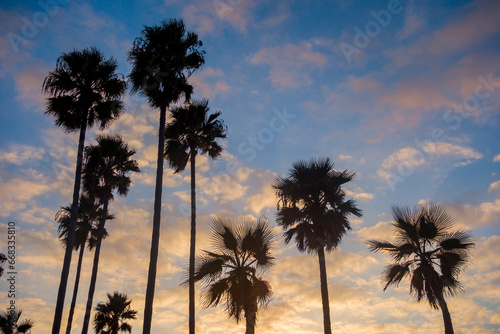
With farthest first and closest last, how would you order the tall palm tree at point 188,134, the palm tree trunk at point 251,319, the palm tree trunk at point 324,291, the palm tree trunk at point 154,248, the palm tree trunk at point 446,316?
the tall palm tree at point 188,134, the palm tree trunk at point 324,291, the palm tree trunk at point 251,319, the palm tree trunk at point 446,316, the palm tree trunk at point 154,248

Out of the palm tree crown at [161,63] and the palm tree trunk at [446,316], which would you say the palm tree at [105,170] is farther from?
the palm tree trunk at [446,316]

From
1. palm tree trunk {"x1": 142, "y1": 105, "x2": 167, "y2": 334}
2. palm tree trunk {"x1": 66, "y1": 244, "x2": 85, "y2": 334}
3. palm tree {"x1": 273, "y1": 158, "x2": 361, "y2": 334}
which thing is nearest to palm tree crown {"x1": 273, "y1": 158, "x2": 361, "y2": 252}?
palm tree {"x1": 273, "y1": 158, "x2": 361, "y2": 334}

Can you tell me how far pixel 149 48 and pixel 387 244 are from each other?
17.0 m

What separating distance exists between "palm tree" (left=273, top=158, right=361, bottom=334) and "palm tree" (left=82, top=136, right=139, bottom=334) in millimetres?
13494

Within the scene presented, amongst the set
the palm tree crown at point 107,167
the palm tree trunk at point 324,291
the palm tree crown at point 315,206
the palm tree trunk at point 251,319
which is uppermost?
the palm tree crown at point 107,167

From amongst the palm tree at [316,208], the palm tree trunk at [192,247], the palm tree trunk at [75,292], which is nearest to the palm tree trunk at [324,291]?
the palm tree at [316,208]

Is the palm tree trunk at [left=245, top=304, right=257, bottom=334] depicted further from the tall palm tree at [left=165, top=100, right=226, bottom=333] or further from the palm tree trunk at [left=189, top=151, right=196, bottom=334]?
the tall palm tree at [left=165, top=100, right=226, bottom=333]

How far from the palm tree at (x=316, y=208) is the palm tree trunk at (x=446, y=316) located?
5.80 meters

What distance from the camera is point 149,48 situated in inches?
786

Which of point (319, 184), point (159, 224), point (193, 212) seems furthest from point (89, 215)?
point (319, 184)

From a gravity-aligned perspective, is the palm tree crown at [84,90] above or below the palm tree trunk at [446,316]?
above

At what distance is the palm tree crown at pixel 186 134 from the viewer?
2403cm

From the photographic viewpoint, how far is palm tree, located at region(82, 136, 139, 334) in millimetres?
26703

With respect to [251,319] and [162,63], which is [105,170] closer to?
[162,63]
